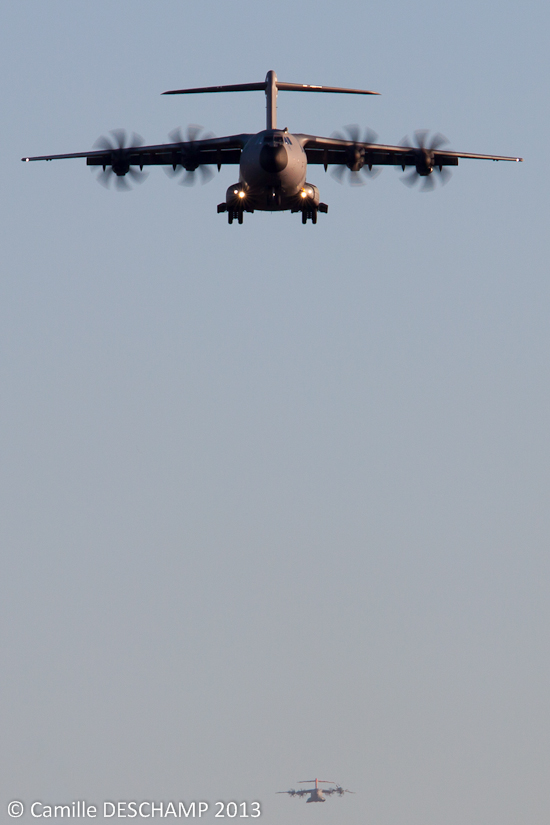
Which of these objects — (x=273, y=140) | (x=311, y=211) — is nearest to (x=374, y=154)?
(x=311, y=211)

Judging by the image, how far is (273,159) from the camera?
59.2 meters

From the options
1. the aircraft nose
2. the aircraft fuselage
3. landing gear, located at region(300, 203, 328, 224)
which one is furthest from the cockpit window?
landing gear, located at region(300, 203, 328, 224)

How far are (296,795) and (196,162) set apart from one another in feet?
240

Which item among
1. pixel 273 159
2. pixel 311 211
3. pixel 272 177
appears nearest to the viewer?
pixel 273 159

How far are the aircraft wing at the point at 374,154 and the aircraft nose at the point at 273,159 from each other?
7838 mm

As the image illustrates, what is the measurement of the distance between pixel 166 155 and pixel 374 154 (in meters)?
9.02

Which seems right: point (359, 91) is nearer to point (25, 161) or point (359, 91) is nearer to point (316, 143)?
point (316, 143)

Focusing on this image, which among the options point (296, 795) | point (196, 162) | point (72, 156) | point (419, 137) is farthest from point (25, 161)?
point (296, 795)

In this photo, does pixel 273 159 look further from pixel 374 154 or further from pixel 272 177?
pixel 374 154

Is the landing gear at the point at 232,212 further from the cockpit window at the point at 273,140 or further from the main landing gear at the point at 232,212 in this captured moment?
the cockpit window at the point at 273,140

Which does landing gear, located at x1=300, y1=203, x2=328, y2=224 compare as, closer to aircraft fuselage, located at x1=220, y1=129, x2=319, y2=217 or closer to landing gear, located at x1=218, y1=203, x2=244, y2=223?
aircraft fuselage, located at x1=220, y1=129, x2=319, y2=217

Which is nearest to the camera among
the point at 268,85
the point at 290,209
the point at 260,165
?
the point at 260,165

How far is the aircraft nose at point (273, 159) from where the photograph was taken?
194 ft

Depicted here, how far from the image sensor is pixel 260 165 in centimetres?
5950
